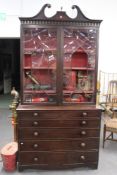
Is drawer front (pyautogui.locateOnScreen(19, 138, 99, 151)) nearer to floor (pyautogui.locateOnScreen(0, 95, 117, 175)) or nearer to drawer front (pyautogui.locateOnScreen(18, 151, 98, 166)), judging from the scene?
drawer front (pyautogui.locateOnScreen(18, 151, 98, 166))

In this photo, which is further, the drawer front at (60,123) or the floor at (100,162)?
the floor at (100,162)

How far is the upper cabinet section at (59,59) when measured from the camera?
2.85 meters

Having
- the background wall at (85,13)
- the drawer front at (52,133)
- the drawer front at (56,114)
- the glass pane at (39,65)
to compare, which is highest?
the background wall at (85,13)

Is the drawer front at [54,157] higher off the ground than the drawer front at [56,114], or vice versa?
the drawer front at [56,114]

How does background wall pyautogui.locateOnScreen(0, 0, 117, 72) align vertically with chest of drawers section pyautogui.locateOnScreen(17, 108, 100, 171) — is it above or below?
above

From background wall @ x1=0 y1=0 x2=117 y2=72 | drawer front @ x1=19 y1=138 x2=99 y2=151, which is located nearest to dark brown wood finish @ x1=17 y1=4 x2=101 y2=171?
drawer front @ x1=19 y1=138 x2=99 y2=151

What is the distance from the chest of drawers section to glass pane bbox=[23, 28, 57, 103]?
10.6 inches

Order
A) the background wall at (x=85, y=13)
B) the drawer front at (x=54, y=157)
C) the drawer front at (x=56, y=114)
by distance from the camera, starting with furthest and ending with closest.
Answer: the background wall at (x=85, y=13) < the drawer front at (x=54, y=157) < the drawer front at (x=56, y=114)

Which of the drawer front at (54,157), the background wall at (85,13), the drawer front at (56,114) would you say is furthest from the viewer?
the background wall at (85,13)

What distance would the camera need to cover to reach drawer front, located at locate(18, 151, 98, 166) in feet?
9.68

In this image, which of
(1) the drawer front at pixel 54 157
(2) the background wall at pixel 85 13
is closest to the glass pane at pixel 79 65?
(1) the drawer front at pixel 54 157

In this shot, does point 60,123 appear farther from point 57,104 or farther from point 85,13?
point 85,13

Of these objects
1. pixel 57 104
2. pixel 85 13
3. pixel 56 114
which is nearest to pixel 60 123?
pixel 56 114

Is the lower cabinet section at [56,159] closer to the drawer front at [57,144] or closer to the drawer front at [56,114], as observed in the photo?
the drawer front at [57,144]
